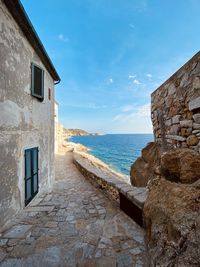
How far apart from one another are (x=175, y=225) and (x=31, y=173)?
4626 mm

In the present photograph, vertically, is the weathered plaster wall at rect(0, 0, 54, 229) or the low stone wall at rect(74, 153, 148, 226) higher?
the weathered plaster wall at rect(0, 0, 54, 229)

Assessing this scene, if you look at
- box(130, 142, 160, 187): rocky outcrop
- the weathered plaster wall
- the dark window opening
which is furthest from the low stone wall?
the weathered plaster wall

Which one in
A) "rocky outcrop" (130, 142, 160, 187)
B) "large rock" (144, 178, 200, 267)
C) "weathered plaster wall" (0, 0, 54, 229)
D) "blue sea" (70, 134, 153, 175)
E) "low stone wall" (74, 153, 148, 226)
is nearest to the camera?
"large rock" (144, 178, 200, 267)

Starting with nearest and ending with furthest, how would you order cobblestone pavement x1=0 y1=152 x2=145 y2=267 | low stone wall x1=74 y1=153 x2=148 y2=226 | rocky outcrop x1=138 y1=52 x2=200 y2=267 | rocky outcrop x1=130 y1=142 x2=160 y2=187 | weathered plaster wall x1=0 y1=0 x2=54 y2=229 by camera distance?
rocky outcrop x1=138 y1=52 x2=200 y2=267, cobblestone pavement x1=0 y1=152 x2=145 y2=267, weathered plaster wall x1=0 y1=0 x2=54 y2=229, low stone wall x1=74 y1=153 x2=148 y2=226, rocky outcrop x1=130 y1=142 x2=160 y2=187

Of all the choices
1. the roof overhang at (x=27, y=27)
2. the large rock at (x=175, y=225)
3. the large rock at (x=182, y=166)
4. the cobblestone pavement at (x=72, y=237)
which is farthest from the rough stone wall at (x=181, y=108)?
the roof overhang at (x=27, y=27)

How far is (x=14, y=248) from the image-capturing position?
3059 millimetres

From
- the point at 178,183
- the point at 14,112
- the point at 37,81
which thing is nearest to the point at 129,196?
the point at 178,183

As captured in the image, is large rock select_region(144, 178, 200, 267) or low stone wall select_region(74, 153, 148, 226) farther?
low stone wall select_region(74, 153, 148, 226)

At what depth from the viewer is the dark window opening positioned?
4.96m

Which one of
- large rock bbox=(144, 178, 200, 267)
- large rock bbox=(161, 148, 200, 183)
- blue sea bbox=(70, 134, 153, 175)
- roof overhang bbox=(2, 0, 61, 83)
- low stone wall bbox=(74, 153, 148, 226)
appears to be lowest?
blue sea bbox=(70, 134, 153, 175)

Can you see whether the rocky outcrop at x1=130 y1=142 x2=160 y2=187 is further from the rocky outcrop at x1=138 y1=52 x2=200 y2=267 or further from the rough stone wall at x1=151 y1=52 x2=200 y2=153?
the rocky outcrop at x1=138 y1=52 x2=200 y2=267

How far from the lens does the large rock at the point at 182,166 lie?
2846 millimetres

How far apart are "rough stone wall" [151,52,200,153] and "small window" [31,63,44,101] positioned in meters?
4.19

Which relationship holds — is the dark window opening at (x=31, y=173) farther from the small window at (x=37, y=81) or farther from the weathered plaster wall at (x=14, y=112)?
the small window at (x=37, y=81)
